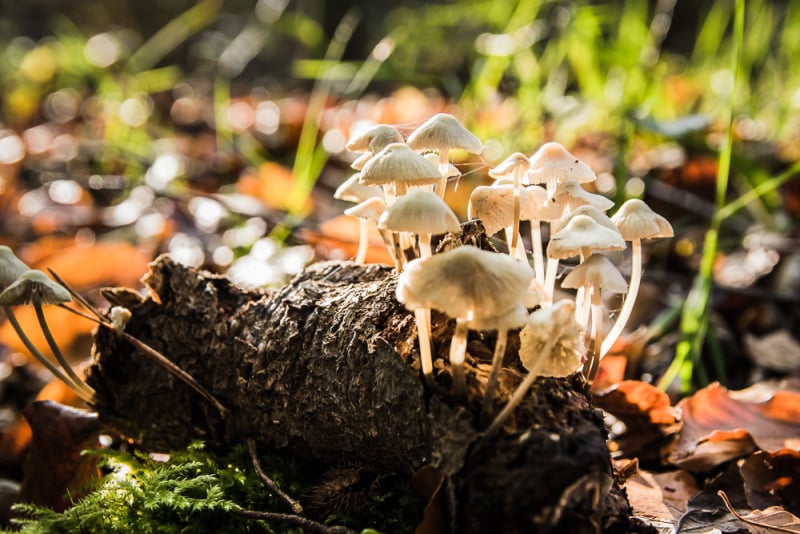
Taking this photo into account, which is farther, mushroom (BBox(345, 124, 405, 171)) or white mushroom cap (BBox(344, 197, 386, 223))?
white mushroom cap (BBox(344, 197, 386, 223))

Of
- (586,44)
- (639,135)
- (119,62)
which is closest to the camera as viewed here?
(586,44)

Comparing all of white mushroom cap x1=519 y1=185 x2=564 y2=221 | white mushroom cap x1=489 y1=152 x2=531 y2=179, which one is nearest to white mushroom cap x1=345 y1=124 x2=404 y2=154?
white mushroom cap x1=489 y1=152 x2=531 y2=179

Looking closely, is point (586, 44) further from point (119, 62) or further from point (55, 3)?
point (55, 3)

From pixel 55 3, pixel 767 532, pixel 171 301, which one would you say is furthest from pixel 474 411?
pixel 55 3

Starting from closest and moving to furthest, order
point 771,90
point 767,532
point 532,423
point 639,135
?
point 532,423 → point 767,532 → point 639,135 → point 771,90

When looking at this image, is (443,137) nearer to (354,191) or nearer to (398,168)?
(398,168)

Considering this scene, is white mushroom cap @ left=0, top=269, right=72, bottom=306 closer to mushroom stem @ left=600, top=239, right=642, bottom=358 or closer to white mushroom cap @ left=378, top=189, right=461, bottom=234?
white mushroom cap @ left=378, top=189, right=461, bottom=234

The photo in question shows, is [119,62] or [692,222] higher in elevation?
[119,62]
